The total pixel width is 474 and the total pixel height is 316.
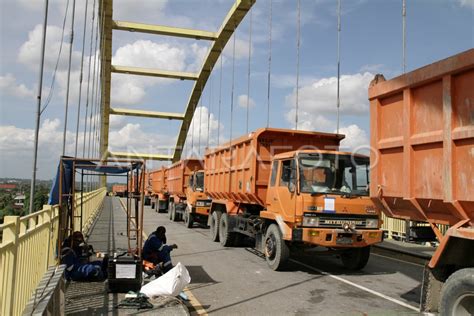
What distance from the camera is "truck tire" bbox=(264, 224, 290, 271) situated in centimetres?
971

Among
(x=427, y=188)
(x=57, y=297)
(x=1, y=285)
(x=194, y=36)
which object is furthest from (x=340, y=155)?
(x=194, y=36)

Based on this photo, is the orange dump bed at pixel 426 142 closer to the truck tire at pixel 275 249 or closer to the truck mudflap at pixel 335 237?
the truck mudflap at pixel 335 237

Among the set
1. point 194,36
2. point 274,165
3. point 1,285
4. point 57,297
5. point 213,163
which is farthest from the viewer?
point 194,36

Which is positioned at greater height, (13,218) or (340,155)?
(340,155)

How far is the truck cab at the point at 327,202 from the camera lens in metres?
9.15

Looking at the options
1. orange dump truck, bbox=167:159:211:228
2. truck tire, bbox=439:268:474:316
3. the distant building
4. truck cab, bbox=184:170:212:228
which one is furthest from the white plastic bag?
truck cab, bbox=184:170:212:228

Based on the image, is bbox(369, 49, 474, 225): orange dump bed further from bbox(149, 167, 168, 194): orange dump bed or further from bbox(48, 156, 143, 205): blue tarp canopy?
bbox(149, 167, 168, 194): orange dump bed

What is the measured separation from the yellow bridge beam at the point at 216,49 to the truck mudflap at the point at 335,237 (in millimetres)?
22604

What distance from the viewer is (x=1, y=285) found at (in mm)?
4129

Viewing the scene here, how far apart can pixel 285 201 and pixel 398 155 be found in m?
4.32

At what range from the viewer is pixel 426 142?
16.7 ft

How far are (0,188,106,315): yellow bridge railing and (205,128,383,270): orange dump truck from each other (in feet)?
15.1

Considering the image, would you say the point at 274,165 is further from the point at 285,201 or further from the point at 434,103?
the point at 434,103

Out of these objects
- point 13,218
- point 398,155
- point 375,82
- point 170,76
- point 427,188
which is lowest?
point 13,218
